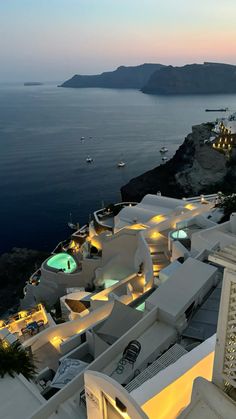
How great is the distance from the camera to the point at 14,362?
12.2m

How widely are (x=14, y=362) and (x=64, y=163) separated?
3070 inches

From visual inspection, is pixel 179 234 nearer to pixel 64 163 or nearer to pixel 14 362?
pixel 14 362

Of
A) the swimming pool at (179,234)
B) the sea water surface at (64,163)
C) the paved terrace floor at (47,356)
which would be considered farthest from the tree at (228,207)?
the sea water surface at (64,163)

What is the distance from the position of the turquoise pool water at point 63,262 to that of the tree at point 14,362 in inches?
668

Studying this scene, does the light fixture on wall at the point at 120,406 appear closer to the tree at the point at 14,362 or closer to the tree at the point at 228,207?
the tree at the point at 14,362

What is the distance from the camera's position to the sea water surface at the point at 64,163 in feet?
187

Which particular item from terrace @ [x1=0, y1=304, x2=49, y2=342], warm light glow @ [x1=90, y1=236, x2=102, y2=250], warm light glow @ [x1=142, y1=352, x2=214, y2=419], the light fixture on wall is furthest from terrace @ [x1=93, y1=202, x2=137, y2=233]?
the light fixture on wall

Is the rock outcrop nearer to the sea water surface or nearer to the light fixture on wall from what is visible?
the sea water surface

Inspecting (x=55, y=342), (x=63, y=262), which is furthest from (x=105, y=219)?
(x=55, y=342)

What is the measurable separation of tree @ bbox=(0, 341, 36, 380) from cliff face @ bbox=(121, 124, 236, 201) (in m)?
50.1

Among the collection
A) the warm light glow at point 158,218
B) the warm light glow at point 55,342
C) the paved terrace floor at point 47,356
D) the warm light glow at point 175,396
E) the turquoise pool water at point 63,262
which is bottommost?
the turquoise pool water at point 63,262

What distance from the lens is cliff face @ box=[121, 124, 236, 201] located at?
→ 61.6 meters

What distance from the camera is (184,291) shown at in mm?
14078

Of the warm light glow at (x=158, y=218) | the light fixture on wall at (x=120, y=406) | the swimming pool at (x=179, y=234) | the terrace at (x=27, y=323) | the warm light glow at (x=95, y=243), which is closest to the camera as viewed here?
the light fixture on wall at (x=120, y=406)
